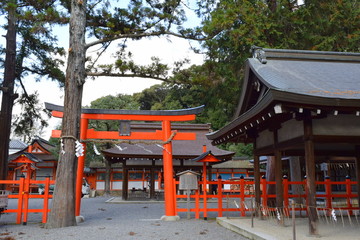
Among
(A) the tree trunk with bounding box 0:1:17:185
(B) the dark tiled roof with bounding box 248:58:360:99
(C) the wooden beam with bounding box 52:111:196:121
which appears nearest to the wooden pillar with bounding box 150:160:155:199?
(A) the tree trunk with bounding box 0:1:17:185

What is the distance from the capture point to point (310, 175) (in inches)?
234

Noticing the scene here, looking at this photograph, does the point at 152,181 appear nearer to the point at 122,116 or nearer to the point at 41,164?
the point at 122,116

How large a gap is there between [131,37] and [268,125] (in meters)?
5.15

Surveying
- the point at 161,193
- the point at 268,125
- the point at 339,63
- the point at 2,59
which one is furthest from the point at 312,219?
the point at 161,193

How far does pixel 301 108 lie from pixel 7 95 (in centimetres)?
1181

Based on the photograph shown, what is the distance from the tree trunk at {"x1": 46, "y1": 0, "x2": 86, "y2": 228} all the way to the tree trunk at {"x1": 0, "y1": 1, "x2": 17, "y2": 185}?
4651mm

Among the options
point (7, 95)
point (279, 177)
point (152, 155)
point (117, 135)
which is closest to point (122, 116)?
point (117, 135)

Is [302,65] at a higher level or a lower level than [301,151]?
higher

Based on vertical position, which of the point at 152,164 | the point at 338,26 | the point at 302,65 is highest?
the point at 338,26

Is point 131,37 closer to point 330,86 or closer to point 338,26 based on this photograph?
point 330,86

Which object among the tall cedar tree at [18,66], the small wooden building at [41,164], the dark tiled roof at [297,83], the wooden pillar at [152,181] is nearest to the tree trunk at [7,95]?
the tall cedar tree at [18,66]

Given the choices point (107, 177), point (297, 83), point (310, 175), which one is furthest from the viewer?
point (107, 177)

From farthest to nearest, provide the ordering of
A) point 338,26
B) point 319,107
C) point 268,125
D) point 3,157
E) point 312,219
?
point 338,26 < point 3,157 < point 268,125 < point 312,219 < point 319,107

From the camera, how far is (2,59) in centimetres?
1358
